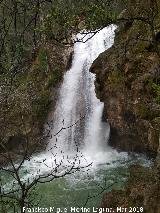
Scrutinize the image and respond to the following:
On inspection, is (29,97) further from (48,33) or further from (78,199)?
(48,33)

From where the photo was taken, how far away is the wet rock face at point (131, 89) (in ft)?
42.3

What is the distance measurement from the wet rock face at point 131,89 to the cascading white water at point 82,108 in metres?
1.54

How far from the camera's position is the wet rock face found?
12.9 meters

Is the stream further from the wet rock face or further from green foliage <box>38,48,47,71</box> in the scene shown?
green foliage <box>38,48,47,71</box>

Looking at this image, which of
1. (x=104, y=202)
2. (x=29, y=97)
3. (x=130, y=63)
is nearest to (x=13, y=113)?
(x=29, y=97)

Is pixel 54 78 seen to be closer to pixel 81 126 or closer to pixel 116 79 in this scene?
pixel 81 126

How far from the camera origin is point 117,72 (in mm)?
14422

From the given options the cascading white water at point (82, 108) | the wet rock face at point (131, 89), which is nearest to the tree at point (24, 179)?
the cascading white water at point (82, 108)

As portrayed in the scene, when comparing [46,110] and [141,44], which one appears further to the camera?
[46,110]

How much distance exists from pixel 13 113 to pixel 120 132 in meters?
6.18

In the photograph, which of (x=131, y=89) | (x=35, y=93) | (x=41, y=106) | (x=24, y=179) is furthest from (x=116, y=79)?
(x=35, y=93)

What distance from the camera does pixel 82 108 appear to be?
18.6m

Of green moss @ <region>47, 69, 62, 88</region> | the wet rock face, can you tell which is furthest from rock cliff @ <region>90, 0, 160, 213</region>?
green moss @ <region>47, 69, 62, 88</region>

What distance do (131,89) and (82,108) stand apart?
5.10 metres
